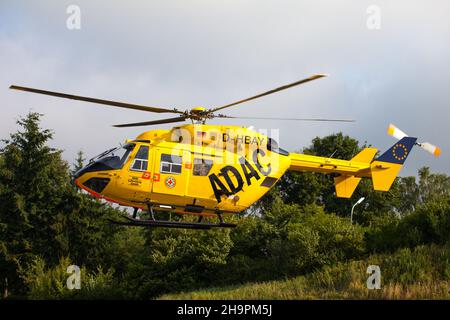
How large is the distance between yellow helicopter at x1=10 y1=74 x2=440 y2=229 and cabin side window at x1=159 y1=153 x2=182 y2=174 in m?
0.03

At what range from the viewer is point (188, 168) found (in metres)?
19.5

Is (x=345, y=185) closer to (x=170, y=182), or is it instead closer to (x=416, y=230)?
(x=170, y=182)

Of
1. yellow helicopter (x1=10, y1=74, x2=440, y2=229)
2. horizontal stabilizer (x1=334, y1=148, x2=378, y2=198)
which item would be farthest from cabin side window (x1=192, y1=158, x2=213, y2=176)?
horizontal stabilizer (x1=334, y1=148, x2=378, y2=198)

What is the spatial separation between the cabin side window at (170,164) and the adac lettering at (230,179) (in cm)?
125

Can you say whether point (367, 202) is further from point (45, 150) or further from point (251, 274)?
point (45, 150)

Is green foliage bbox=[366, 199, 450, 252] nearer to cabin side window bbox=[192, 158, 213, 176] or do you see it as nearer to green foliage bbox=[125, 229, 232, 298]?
green foliage bbox=[125, 229, 232, 298]

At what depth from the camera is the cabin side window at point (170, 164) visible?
754 inches

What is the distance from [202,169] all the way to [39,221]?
3673 centimetres

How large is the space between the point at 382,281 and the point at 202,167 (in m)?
13.8

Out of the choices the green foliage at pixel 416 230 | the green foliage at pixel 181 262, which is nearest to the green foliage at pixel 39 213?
the green foliage at pixel 181 262

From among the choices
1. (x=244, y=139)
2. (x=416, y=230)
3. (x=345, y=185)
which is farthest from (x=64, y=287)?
(x=244, y=139)

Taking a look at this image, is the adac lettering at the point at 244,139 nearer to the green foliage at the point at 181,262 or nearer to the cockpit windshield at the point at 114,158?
the cockpit windshield at the point at 114,158
